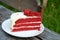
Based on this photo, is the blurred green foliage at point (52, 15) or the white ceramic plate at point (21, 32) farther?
the blurred green foliage at point (52, 15)

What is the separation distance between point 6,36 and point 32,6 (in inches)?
61.5

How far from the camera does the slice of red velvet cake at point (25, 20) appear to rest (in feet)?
4.35

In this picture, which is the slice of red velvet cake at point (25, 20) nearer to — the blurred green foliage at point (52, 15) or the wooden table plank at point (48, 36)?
the wooden table plank at point (48, 36)

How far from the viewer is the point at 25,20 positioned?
1.34 metres

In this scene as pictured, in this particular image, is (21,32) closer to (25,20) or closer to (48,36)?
(25,20)

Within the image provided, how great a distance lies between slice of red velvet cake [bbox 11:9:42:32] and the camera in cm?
133

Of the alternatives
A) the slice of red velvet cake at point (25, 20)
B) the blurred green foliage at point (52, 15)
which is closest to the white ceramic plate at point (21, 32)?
the slice of red velvet cake at point (25, 20)

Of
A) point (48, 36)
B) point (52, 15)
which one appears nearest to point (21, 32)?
point (48, 36)

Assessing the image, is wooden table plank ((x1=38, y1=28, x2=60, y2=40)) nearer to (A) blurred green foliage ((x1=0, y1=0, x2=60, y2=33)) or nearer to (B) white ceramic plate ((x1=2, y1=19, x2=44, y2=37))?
(B) white ceramic plate ((x1=2, y1=19, x2=44, y2=37))

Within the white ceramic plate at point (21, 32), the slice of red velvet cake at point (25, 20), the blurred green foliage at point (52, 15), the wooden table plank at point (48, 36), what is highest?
the slice of red velvet cake at point (25, 20)

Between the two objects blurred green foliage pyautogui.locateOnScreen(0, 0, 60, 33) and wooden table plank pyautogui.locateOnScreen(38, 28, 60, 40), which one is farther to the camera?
blurred green foliage pyautogui.locateOnScreen(0, 0, 60, 33)

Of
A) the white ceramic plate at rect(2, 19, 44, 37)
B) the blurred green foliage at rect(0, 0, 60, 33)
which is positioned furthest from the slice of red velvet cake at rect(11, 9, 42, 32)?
the blurred green foliage at rect(0, 0, 60, 33)

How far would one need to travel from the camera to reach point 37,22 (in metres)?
1.38

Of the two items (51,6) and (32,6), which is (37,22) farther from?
(51,6)
